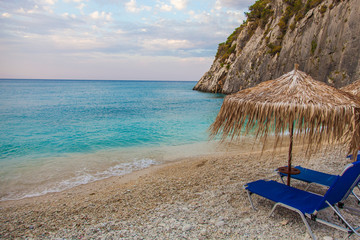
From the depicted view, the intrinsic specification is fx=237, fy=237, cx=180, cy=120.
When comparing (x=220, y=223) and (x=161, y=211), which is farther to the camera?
(x=161, y=211)

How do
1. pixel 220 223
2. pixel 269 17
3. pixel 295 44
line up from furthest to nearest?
pixel 269 17
pixel 295 44
pixel 220 223

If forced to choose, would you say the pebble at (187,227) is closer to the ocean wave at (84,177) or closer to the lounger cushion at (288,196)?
the lounger cushion at (288,196)

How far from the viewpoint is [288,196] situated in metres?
4.05

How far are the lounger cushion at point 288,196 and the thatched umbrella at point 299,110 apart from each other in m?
0.76

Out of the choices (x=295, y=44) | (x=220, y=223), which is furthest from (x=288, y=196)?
(x=295, y=44)

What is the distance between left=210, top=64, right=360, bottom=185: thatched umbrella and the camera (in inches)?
157

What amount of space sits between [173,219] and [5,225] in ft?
11.4

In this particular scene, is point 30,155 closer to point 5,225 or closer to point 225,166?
point 5,225

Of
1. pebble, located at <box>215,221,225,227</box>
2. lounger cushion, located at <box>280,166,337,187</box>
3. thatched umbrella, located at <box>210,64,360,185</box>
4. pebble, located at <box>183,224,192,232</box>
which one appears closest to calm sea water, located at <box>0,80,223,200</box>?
pebble, located at <box>183,224,192,232</box>

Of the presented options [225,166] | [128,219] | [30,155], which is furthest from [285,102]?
[30,155]

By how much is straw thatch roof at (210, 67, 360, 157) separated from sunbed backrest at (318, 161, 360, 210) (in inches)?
29.6

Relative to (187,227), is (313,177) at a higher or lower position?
higher

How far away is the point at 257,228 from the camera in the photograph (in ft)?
12.9

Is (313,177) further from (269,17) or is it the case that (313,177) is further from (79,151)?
(269,17)
